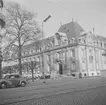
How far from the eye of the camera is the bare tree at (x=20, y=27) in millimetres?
30078

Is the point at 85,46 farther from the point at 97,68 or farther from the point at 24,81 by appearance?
the point at 24,81

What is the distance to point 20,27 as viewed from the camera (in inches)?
1262

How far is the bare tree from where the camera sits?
98.7 feet

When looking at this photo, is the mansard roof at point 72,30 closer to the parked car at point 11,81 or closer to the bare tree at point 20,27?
the bare tree at point 20,27

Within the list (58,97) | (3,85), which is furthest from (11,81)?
(58,97)

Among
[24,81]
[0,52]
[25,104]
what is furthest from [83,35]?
[25,104]

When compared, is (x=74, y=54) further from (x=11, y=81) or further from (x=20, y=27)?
(x=11, y=81)

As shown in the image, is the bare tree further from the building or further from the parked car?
the building

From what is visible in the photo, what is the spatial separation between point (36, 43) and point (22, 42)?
2.71 metres

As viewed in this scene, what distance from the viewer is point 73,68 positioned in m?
56.3

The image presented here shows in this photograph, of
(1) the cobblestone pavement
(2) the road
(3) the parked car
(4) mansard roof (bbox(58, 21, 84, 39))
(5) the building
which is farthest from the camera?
(4) mansard roof (bbox(58, 21, 84, 39))

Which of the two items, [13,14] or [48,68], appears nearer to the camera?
[13,14]

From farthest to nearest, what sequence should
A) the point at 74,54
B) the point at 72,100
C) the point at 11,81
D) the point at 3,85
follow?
the point at 74,54 → the point at 11,81 → the point at 3,85 → the point at 72,100

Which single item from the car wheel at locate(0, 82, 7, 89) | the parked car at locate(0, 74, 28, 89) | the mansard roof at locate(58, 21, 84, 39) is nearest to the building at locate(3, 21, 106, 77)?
the mansard roof at locate(58, 21, 84, 39)
